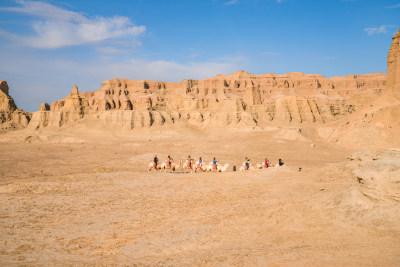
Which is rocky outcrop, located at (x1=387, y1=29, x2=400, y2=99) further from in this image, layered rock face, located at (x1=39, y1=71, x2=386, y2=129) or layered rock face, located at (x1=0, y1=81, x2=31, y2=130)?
layered rock face, located at (x1=0, y1=81, x2=31, y2=130)

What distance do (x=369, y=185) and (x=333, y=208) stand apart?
1.35m

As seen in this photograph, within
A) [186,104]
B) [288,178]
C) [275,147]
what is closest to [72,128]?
[186,104]

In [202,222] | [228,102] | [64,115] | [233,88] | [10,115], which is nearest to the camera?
[202,222]

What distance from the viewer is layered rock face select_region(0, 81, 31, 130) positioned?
2753 inches

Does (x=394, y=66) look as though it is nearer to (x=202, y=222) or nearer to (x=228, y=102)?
(x=202, y=222)

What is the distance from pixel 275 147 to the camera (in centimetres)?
4178

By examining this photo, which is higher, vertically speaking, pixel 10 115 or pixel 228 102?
pixel 228 102

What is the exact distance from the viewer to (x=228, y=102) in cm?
7862

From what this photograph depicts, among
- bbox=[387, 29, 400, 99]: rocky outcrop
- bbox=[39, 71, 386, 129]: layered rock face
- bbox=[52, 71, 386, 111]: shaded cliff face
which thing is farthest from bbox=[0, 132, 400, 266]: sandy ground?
bbox=[52, 71, 386, 111]: shaded cliff face

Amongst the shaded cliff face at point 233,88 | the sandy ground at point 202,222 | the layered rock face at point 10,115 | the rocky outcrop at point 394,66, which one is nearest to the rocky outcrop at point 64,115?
the layered rock face at point 10,115

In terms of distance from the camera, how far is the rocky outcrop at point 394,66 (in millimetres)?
34594

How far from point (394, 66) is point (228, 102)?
46387 millimetres

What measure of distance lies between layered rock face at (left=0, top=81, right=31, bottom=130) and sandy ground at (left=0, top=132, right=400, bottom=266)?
63596 millimetres

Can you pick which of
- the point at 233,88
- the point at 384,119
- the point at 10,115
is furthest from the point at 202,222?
the point at 233,88
